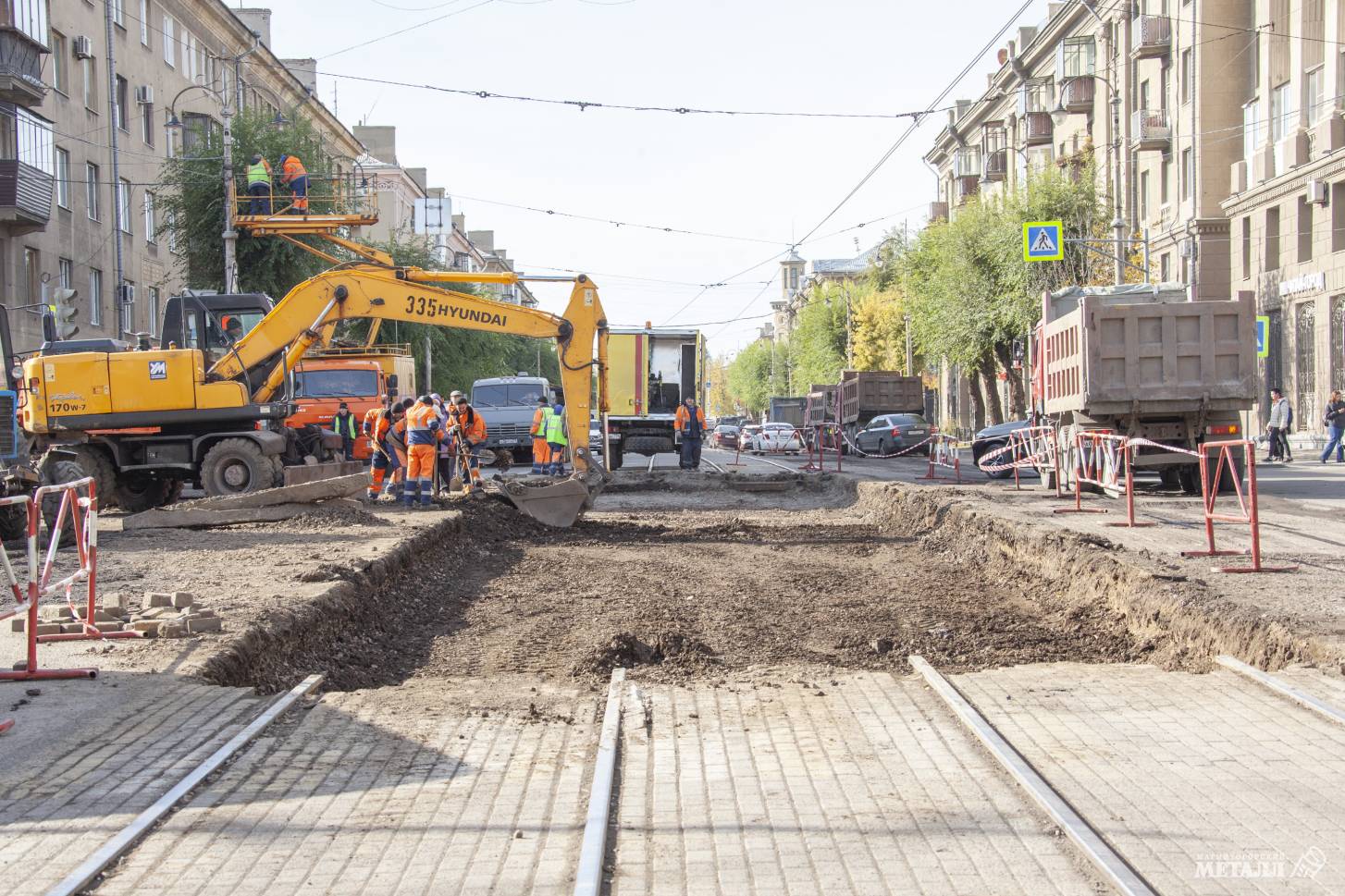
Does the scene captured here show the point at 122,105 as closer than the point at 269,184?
No

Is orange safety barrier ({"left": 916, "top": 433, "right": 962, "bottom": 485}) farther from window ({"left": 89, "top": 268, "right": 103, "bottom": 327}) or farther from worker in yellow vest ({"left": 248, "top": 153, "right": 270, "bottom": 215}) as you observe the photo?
window ({"left": 89, "top": 268, "right": 103, "bottom": 327})

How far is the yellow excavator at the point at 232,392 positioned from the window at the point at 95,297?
18644mm

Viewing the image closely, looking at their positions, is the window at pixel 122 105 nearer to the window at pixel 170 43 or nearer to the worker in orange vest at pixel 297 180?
the window at pixel 170 43

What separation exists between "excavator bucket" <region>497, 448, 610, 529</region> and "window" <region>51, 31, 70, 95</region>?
940 inches

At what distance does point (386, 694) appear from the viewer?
773 cm

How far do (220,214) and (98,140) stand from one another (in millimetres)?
3923

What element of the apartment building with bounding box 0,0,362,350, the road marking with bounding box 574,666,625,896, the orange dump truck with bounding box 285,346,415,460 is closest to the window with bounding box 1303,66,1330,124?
the orange dump truck with bounding box 285,346,415,460

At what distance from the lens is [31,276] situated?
35000mm

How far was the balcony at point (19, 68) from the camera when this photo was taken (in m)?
31.1

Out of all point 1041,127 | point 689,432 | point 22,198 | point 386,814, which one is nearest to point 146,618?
point 386,814

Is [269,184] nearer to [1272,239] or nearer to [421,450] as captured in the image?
[421,450]

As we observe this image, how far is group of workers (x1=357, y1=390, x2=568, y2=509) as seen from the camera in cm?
2042

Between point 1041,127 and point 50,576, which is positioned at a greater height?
point 1041,127

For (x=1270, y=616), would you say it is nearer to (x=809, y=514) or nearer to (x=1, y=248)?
(x=809, y=514)
